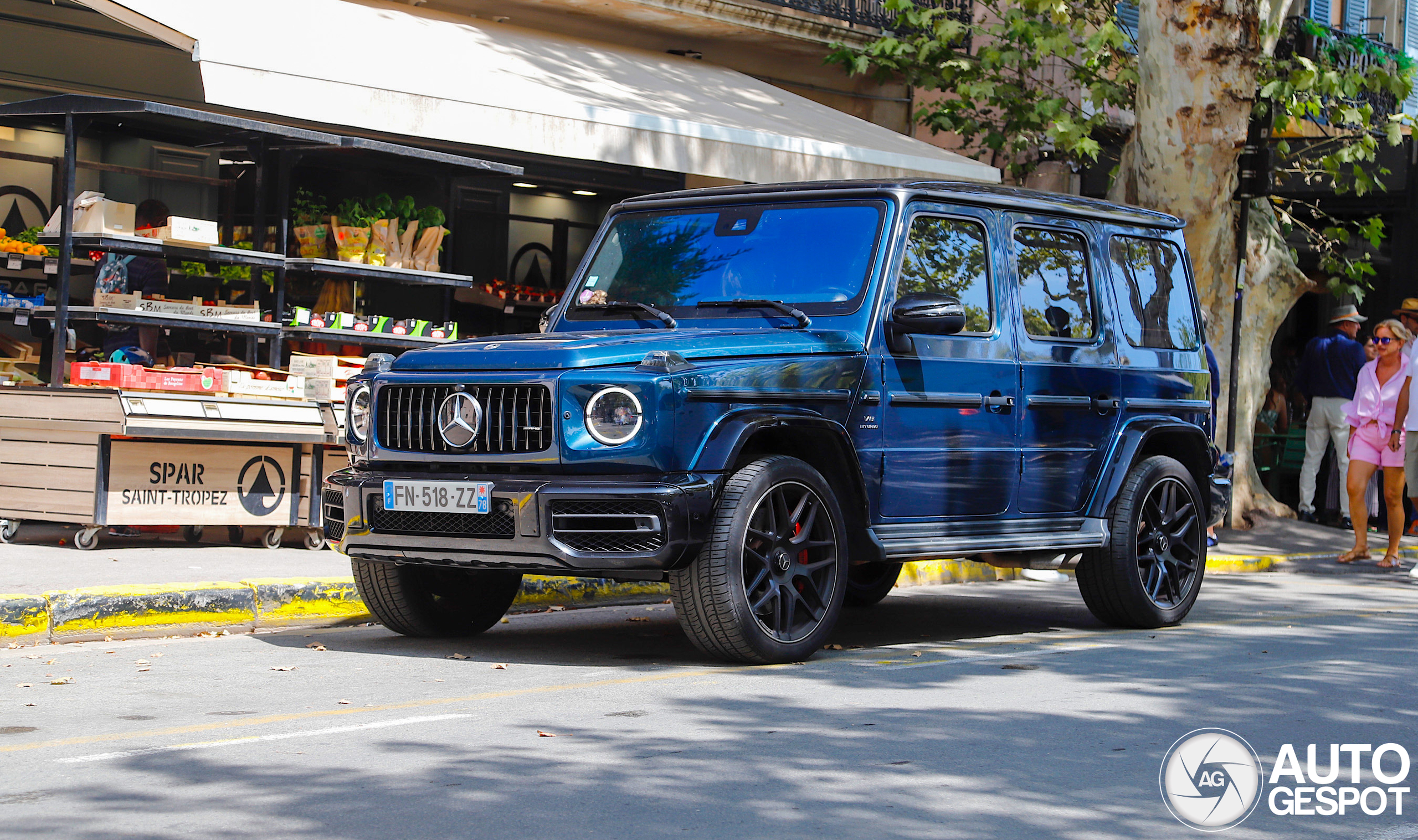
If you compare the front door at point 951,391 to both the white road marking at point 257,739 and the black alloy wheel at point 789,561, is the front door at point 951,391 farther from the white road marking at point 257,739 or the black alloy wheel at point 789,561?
the white road marking at point 257,739

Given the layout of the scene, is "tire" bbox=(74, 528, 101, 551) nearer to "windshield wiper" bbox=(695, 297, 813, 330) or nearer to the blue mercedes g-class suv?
the blue mercedes g-class suv

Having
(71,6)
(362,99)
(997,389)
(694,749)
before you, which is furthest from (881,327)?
(71,6)

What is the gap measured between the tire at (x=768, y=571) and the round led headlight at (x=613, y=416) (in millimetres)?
482

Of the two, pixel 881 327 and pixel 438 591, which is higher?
pixel 881 327

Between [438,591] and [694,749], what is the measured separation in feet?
9.13

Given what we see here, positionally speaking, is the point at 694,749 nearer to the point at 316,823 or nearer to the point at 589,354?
the point at 316,823

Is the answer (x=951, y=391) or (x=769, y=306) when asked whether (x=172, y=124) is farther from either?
(x=951, y=391)

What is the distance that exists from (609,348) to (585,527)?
2.41 ft

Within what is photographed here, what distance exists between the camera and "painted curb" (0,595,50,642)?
7.42 meters

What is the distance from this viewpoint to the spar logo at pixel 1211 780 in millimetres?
4418

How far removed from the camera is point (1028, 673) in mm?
6703

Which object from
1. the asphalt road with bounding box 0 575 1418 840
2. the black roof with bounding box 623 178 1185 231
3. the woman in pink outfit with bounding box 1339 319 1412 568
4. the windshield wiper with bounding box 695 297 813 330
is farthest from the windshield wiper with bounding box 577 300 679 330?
the woman in pink outfit with bounding box 1339 319 1412 568

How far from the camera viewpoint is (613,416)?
629cm

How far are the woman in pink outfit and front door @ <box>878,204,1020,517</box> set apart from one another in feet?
20.2
